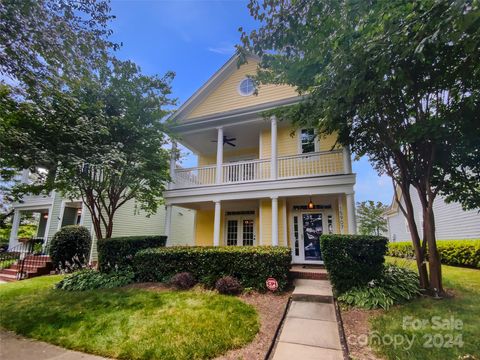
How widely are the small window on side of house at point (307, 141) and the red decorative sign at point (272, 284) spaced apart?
238 inches

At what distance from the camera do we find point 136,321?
4.93 m

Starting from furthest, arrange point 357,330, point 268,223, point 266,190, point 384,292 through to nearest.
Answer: point 268,223 → point 266,190 → point 384,292 → point 357,330

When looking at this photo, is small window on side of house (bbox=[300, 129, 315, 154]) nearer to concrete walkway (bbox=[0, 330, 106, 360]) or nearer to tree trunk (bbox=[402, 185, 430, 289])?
tree trunk (bbox=[402, 185, 430, 289])

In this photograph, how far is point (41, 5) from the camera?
4.98 meters

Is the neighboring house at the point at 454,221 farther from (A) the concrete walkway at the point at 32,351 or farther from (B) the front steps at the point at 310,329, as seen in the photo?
(A) the concrete walkway at the point at 32,351

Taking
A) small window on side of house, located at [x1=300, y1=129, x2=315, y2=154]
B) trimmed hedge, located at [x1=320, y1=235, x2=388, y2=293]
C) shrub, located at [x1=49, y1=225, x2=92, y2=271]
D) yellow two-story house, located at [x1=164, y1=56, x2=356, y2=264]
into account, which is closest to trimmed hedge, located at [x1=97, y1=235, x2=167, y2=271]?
yellow two-story house, located at [x1=164, y1=56, x2=356, y2=264]

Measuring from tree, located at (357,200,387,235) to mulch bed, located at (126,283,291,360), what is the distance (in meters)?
30.0

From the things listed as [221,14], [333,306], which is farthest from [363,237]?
Answer: [221,14]

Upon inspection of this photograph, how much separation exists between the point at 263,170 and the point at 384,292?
239 inches

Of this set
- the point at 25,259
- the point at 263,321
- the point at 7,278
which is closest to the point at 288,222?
the point at 263,321

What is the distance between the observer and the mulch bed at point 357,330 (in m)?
3.71

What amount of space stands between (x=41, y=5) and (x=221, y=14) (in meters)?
4.19

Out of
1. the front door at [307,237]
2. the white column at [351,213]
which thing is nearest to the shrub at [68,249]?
the front door at [307,237]

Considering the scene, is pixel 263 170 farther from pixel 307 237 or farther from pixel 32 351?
pixel 32 351
